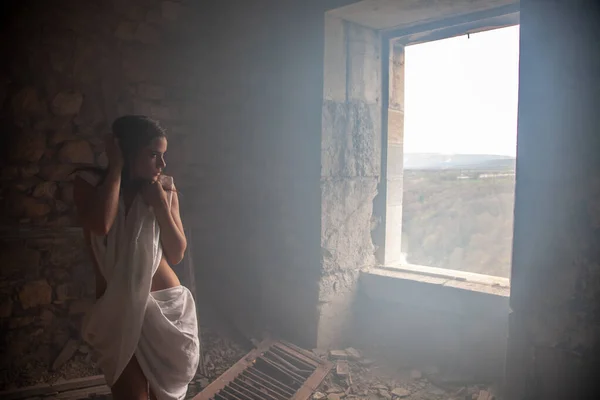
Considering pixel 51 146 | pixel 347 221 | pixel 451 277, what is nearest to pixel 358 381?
pixel 451 277

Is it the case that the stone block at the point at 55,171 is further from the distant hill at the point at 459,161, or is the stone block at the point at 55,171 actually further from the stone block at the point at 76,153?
the distant hill at the point at 459,161

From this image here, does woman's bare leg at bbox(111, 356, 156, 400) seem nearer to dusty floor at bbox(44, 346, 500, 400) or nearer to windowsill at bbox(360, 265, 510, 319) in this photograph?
dusty floor at bbox(44, 346, 500, 400)

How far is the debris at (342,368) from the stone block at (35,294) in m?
2.07

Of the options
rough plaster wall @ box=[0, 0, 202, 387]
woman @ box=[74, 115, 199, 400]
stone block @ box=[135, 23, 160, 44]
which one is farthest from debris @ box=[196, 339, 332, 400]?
Answer: stone block @ box=[135, 23, 160, 44]

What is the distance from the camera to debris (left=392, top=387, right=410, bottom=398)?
2826 mm

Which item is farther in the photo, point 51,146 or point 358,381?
point 51,146

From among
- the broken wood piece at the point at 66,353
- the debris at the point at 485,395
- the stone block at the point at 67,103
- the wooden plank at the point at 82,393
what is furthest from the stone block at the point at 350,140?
the broken wood piece at the point at 66,353

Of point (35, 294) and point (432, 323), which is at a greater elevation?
point (35, 294)

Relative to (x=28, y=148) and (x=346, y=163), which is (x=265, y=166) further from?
(x=28, y=148)

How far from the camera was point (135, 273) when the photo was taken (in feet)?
5.57

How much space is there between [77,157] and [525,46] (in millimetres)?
2935

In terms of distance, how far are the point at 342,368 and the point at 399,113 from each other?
2008mm

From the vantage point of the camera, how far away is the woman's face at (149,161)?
1798 millimetres

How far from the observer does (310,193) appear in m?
3.29
